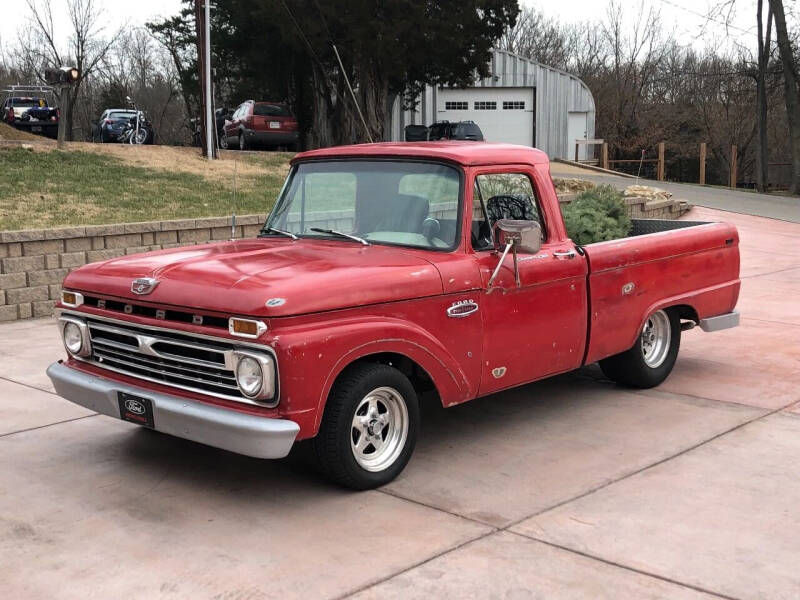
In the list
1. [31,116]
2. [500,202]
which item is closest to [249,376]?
[500,202]

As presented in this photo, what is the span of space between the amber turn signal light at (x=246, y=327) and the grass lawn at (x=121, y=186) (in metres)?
7.05

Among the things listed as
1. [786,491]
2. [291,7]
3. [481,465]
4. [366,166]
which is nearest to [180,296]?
[366,166]

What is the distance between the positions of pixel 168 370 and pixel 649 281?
3.56 metres

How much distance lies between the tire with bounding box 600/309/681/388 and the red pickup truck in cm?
34

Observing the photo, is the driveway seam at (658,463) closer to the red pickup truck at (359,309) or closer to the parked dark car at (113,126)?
the red pickup truck at (359,309)

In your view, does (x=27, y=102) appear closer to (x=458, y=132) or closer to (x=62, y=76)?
(x=458, y=132)

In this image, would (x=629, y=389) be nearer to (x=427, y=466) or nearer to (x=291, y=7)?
(x=427, y=466)

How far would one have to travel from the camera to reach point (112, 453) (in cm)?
549

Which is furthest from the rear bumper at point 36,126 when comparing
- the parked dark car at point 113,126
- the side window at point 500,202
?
the side window at point 500,202

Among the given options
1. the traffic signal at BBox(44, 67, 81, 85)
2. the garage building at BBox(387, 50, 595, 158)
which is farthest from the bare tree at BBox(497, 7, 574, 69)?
the traffic signal at BBox(44, 67, 81, 85)

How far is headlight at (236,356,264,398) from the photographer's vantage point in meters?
4.35

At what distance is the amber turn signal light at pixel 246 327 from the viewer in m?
4.30

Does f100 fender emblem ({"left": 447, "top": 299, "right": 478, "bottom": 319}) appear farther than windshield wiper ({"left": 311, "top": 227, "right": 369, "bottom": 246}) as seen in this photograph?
No

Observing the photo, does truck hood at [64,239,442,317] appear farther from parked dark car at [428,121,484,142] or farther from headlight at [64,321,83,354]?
parked dark car at [428,121,484,142]
